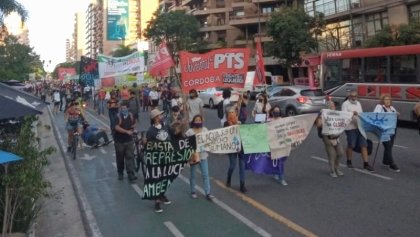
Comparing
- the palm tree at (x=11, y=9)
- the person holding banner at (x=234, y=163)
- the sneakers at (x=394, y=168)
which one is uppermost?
the palm tree at (x=11, y=9)

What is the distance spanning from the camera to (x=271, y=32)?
44.0 m

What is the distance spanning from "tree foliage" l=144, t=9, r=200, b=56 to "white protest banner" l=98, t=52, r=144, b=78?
156 feet

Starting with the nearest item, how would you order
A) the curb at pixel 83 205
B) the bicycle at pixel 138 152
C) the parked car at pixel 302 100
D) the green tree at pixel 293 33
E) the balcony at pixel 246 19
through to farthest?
the curb at pixel 83 205, the bicycle at pixel 138 152, the parked car at pixel 302 100, the green tree at pixel 293 33, the balcony at pixel 246 19

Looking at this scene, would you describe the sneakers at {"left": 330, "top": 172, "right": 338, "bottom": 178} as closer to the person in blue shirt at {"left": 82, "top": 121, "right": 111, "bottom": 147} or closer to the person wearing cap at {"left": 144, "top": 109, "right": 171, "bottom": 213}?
the person wearing cap at {"left": 144, "top": 109, "right": 171, "bottom": 213}

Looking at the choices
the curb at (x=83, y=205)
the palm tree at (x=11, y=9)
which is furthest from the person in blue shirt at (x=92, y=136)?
the palm tree at (x=11, y=9)

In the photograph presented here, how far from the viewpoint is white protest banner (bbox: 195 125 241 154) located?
9195 mm

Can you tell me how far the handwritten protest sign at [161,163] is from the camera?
8.43 meters

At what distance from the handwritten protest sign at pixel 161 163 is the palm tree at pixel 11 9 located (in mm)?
10977

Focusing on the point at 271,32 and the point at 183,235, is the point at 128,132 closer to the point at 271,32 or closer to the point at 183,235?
the point at 183,235

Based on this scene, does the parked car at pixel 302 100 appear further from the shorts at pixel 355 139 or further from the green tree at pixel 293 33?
the green tree at pixel 293 33

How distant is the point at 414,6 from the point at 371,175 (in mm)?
28143

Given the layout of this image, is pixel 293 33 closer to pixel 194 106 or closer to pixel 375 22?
pixel 375 22

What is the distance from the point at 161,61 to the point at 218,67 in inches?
111

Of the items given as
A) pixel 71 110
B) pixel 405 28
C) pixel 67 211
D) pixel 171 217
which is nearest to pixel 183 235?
pixel 171 217
